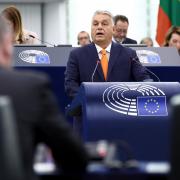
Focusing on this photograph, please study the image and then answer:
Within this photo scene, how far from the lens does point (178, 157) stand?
3.08 metres

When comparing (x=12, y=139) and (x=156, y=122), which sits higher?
(x=12, y=139)

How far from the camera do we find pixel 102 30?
303 inches

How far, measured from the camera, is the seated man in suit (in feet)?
24.3

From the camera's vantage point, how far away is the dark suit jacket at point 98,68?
291 inches

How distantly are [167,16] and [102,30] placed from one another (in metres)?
6.00

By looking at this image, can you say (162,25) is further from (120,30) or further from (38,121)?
(38,121)

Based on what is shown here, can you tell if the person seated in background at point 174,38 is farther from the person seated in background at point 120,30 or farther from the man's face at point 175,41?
the person seated in background at point 120,30

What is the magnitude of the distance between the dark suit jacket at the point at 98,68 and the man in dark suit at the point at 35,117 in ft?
13.2

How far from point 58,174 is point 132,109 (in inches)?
122

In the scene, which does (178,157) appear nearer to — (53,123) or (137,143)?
(53,123)

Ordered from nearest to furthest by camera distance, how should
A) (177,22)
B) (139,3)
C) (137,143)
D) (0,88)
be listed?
(0,88)
(137,143)
(177,22)
(139,3)

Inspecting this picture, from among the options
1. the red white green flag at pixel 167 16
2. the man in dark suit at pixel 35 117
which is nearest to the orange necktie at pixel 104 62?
the man in dark suit at pixel 35 117

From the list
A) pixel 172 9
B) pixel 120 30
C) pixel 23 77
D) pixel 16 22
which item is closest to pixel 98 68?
pixel 16 22

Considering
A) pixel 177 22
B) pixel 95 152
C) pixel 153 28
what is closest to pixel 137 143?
pixel 95 152
